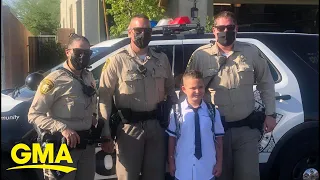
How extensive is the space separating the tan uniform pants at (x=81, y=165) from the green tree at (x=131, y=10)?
577 cm

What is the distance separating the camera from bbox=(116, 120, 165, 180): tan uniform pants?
3490 millimetres

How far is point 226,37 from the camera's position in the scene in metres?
3.54

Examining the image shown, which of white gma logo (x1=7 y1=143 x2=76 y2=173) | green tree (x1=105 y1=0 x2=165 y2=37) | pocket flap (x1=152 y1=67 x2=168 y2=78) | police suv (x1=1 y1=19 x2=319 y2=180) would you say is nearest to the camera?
white gma logo (x1=7 y1=143 x2=76 y2=173)

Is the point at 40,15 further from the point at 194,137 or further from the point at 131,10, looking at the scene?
the point at 194,137

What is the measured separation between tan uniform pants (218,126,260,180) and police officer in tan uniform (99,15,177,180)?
538 mm

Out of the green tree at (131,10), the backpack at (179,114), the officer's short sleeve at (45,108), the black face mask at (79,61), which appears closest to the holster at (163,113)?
the backpack at (179,114)

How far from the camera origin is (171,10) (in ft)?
34.9

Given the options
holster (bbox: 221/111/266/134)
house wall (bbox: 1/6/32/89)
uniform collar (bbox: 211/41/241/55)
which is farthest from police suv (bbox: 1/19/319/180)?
house wall (bbox: 1/6/32/89)

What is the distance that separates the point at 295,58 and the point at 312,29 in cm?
984

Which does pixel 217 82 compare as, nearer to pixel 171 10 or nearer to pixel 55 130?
pixel 55 130

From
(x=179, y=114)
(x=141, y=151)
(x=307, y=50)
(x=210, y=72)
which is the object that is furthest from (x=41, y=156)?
(x=307, y=50)

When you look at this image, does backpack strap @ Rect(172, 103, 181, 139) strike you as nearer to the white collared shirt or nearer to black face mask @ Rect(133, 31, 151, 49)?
the white collared shirt

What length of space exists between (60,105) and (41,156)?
563 millimetres

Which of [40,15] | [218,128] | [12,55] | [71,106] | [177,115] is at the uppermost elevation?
[40,15]
